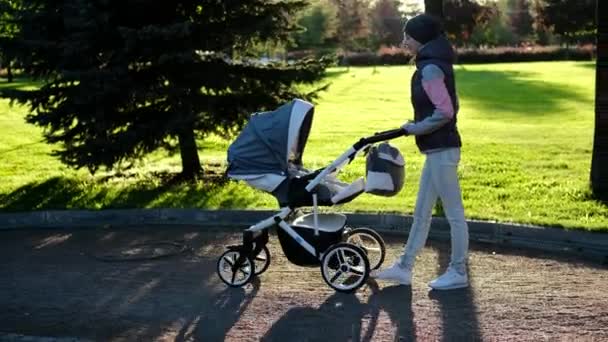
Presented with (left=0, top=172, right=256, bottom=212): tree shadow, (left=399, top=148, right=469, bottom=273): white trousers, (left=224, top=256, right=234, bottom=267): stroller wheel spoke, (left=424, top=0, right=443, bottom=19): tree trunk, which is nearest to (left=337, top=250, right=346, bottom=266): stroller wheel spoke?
(left=399, top=148, right=469, bottom=273): white trousers

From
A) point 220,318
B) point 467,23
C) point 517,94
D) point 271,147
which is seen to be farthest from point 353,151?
point 467,23

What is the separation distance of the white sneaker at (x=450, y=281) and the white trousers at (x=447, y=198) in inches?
1.8

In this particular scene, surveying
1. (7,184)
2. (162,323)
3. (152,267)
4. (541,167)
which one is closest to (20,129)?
(7,184)

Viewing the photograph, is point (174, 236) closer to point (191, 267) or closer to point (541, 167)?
point (191, 267)

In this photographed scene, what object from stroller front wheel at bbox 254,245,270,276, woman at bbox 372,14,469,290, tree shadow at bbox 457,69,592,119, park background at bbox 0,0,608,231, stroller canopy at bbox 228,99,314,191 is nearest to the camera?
woman at bbox 372,14,469,290

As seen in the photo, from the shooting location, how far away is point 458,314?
648cm

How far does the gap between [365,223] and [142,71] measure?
4.75m

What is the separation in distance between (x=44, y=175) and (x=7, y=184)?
101 cm

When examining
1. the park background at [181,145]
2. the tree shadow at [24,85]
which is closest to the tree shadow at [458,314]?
Result: the park background at [181,145]

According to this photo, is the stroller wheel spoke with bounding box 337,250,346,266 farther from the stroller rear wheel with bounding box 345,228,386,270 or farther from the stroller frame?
the stroller rear wheel with bounding box 345,228,386,270

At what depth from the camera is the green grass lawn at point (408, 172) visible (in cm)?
1063

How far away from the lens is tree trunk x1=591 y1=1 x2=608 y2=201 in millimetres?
10594

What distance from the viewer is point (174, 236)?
962cm

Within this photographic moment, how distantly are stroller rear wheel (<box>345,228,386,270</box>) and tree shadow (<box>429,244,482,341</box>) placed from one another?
825mm
